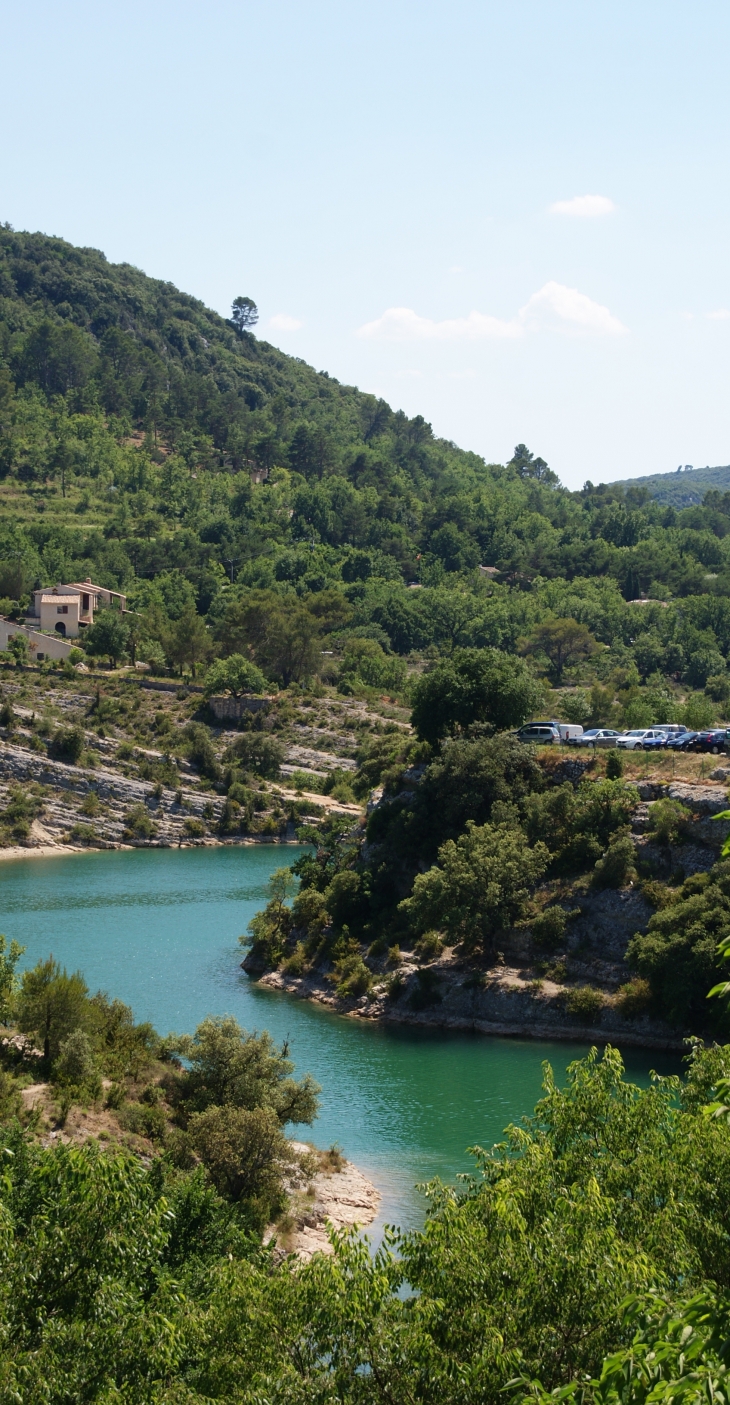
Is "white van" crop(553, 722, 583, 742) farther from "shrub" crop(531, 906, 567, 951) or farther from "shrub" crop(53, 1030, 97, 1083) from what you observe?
"shrub" crop(53, 1030, 97, 1083)

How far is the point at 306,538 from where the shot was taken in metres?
147

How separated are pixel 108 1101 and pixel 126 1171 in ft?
43.7

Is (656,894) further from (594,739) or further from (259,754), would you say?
(259,754)

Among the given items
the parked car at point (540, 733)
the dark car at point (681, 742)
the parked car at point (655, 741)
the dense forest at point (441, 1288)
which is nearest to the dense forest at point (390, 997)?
the dense forest at point (441, 1288)

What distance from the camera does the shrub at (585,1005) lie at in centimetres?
4331

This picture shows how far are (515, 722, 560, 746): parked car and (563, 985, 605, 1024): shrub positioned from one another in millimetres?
14144

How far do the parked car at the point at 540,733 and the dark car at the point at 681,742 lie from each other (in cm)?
459

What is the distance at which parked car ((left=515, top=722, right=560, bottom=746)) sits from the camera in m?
56.1

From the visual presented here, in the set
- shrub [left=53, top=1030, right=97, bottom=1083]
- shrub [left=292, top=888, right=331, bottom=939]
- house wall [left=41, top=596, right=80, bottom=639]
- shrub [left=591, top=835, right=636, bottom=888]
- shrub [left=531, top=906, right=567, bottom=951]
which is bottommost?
shrub [left=292, top=888, right=331, bottom=939]

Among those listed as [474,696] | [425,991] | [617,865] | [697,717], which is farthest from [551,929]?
[697,717]

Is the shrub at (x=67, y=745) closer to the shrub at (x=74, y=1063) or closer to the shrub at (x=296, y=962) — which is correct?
the shrub at (x=296, y=962)

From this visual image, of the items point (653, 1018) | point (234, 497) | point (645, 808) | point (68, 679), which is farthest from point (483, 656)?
point (234, 497)

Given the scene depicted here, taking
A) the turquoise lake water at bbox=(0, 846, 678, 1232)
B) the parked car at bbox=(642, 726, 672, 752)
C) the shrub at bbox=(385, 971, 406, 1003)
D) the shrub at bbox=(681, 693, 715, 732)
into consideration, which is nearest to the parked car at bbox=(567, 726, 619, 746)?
the parked car at bbox=(642, 726, 672, 752)

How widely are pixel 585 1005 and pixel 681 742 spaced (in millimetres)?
15345
